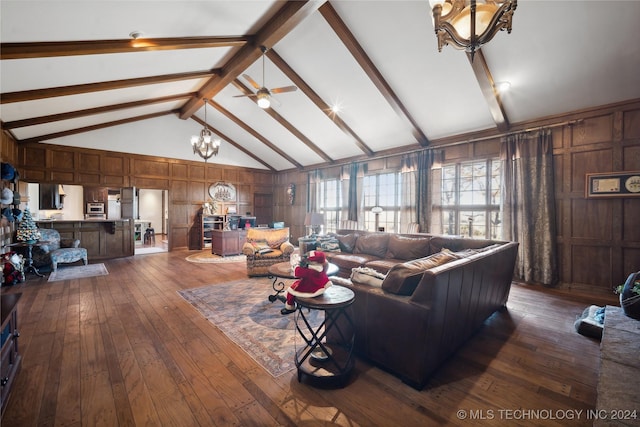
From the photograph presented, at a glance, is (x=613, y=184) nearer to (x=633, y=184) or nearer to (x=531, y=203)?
(x=633, y=184)

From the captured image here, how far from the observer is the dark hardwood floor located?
1.63m

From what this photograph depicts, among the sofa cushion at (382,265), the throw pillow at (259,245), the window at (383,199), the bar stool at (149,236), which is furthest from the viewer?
the bar stool at (149,236)

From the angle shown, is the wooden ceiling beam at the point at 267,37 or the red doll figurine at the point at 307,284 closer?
the red doll figurine at the point at 307,284

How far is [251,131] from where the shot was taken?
307 inches

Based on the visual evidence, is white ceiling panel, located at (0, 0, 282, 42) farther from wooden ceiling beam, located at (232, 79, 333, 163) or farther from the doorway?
the doorway

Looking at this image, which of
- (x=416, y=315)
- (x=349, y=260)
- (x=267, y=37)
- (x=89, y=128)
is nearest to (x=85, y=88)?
(x=267, y=37)

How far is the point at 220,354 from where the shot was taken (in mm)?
2330

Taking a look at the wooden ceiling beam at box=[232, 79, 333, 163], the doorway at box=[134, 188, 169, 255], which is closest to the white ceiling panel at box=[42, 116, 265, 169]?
the wooden ceiling beam at box=[232, 79, 333, 163]

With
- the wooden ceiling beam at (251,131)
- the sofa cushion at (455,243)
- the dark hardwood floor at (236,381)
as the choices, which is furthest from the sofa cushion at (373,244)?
the wooden ceiling beam at (251,131)

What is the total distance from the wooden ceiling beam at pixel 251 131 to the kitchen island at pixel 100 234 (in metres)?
3.83

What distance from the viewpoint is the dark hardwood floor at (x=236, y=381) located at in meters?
1.63

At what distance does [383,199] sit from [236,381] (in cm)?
576

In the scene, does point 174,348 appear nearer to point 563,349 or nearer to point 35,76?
point 563,349

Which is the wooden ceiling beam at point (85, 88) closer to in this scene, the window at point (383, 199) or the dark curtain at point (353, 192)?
the dark curtain at point (353, 192)
